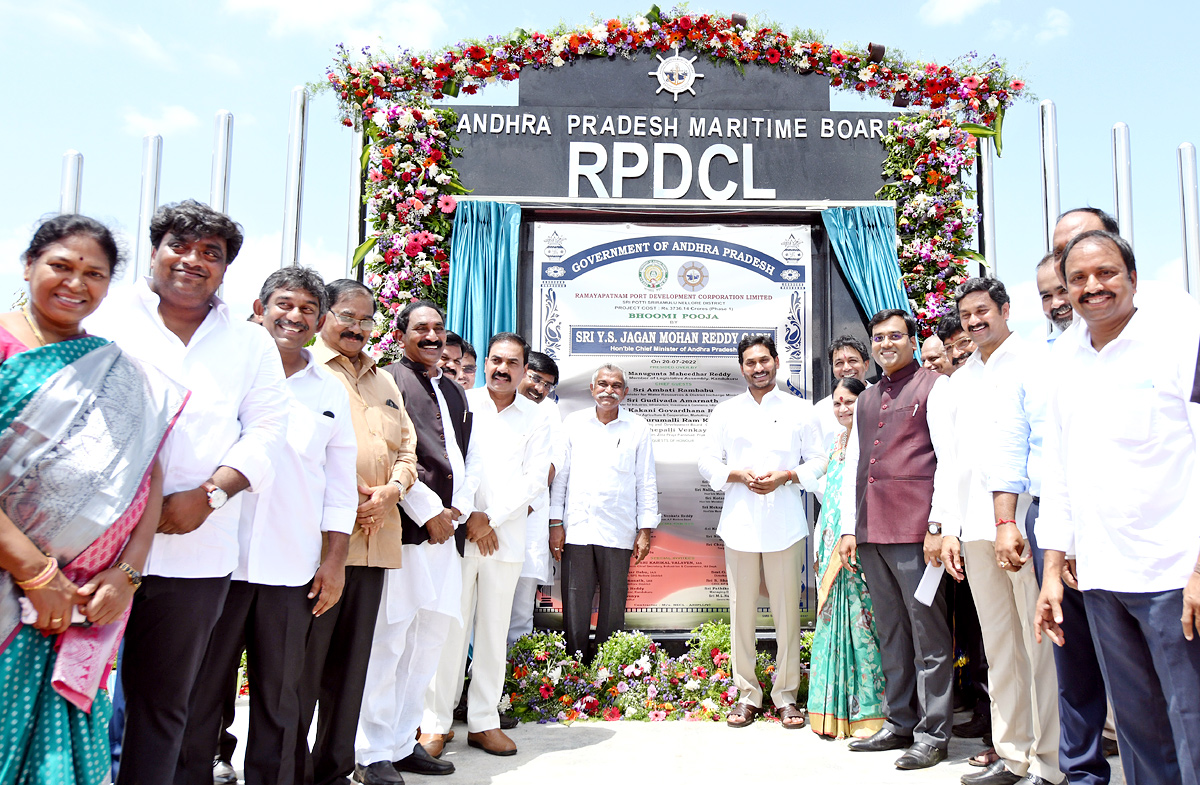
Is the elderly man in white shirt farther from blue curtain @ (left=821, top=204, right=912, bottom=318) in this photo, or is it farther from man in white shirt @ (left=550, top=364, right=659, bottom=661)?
blue curtain @ (left=821, top=204, right=912, bottom=318)

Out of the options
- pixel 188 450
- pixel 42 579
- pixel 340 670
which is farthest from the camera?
pixel 340 670

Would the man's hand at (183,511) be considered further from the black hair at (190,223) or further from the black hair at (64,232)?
the black hair at (190,223)

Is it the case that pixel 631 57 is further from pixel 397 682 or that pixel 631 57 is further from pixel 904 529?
pixel 397 682

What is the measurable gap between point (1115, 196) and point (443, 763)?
5.84 metres

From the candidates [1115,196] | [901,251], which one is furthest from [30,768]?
[1115,196]

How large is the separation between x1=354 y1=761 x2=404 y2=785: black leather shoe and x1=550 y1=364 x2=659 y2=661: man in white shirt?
158 cm

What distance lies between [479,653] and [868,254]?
3620mm

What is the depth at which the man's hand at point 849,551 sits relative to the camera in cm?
391

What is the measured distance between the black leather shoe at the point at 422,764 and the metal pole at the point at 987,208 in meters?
4.71

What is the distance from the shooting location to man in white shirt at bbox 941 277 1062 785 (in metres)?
3.19

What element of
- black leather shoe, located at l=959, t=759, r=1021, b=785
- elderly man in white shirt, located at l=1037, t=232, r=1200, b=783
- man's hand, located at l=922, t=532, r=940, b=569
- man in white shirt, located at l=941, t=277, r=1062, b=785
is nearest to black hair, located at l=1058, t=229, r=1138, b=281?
elderly man in white shirt, located at l=1037, t=232, r=1200, b=783

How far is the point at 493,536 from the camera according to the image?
3822mm

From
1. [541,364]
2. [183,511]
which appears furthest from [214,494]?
[541,364]

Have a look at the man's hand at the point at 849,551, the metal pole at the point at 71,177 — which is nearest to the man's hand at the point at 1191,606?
the man's hand at the point at 849,551
